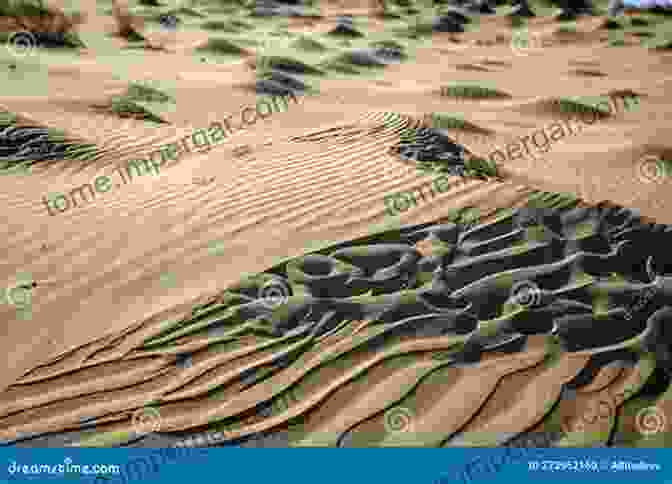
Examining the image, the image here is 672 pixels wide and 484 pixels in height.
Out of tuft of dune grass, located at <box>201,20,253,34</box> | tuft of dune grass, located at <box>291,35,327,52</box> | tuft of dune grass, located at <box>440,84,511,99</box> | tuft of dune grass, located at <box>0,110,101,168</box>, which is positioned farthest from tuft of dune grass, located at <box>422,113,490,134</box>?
tuft of dune grass, located at <box>201,20,253,34</box>

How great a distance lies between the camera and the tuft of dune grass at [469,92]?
1043 centimetres

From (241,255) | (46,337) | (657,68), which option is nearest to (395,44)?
(657,68)

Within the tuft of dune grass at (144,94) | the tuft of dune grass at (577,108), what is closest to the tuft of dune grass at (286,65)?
the tuft of dune grass at (144,94)

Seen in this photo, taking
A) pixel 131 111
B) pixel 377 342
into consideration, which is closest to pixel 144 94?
pixel 131 111

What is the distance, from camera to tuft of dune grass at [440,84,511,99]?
10.4 meters

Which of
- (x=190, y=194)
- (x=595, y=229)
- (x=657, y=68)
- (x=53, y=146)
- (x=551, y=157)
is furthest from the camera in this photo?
(x=657, y=68)

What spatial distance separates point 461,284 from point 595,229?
1283 mm

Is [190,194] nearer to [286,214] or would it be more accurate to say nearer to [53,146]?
[286,214]

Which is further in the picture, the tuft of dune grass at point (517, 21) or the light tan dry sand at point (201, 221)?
the tuft of dune grass at point (517, 21)

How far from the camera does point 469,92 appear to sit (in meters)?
10.6

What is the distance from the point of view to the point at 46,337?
3137mm

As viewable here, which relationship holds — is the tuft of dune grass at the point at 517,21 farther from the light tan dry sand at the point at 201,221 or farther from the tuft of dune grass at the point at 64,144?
the tuft of dune grass at the point at 64,144

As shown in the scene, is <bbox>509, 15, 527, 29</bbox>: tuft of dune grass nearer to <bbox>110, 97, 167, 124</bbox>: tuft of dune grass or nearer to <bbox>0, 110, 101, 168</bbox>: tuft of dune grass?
<bbox>110, 97, 167, 124</bbox>: tuft of dune grass

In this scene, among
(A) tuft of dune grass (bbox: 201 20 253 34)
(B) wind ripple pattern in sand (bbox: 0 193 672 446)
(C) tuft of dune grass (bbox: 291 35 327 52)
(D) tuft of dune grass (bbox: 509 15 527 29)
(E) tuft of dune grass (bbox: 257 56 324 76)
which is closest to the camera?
(B) wind ripple pattern in sand (bbox: 0 193 672 446)
